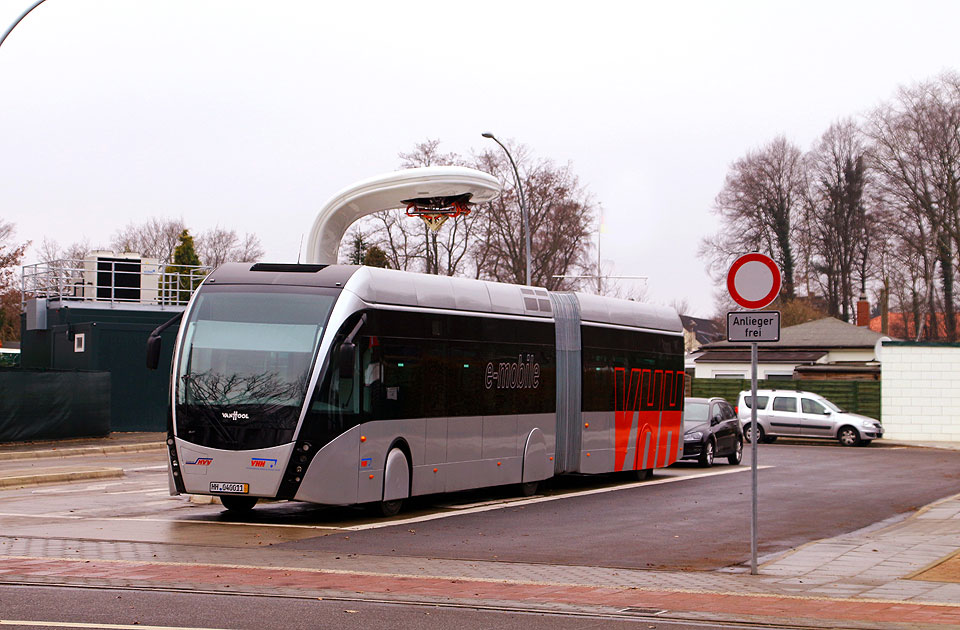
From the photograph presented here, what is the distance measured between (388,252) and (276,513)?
1788 inches

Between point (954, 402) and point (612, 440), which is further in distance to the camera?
point (954, 402)

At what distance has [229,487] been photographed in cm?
1498

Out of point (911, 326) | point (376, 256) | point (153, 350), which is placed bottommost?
point (153, 350)

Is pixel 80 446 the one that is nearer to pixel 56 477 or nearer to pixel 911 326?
pixel 56 477

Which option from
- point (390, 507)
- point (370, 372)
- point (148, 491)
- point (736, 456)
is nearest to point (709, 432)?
point (736, 456)

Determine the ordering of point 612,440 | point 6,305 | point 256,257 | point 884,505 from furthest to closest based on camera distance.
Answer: point 256,257
point 6,305
point 612,440
point 884,505

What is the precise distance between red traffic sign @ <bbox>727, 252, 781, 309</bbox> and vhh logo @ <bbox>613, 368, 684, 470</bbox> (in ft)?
35.4

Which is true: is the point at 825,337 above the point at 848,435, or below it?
above

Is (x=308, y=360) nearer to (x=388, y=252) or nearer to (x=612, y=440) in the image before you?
(x=612, y=440)

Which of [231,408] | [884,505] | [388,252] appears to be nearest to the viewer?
[231,408]

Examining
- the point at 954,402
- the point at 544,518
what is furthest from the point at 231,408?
the point at 954,402

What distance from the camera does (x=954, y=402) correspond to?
43312mm

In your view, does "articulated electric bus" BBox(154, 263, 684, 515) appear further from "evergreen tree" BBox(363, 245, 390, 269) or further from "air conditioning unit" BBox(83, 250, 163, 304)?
"evergreen tree" BBox(363, 245, 390, 269)

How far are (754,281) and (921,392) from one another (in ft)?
114
